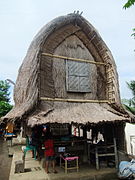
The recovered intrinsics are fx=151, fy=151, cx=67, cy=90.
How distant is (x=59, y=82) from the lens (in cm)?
641

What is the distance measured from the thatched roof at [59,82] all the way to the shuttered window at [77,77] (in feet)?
1.03

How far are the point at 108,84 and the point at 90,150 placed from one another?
10.5ft

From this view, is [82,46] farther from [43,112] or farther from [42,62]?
[43,112]

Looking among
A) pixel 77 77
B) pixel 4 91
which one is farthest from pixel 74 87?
pixel 4 91

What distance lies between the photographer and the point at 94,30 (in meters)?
7.34

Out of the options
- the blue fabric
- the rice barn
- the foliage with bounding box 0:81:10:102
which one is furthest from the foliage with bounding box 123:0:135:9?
the foliage with bounding box 0:81:10:102

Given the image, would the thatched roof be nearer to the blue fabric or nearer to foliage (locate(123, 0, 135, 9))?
the blue fabric

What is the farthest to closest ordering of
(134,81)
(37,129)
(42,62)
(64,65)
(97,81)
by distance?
(134,81) < (37,129) < (97,81) < (64,65) < (42,62)

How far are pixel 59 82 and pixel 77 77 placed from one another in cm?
92

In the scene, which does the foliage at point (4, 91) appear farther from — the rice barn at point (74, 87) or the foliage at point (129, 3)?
the foliage at point (129, 3)

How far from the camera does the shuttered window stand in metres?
6.59

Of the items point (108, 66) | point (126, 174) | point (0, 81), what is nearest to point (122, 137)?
point (126, 174)

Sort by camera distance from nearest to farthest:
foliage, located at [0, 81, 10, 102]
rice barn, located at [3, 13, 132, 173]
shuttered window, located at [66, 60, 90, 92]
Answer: rice barn, located at [3, 13, 132, 173], shuttered window, located at [66, 60, 90, 92], foliage, located at [0, 81, 10, 102]

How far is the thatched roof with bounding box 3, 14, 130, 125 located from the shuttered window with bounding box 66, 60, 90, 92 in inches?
12.4
